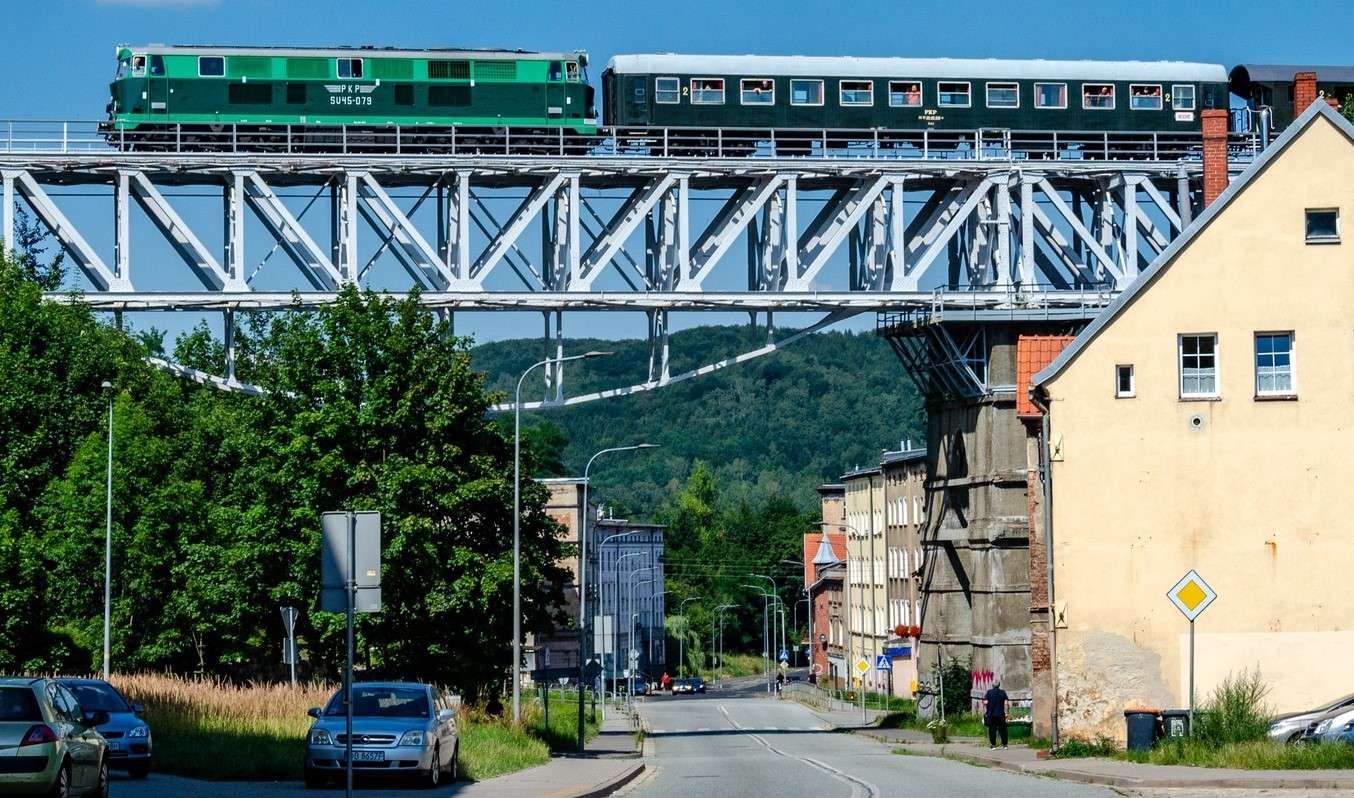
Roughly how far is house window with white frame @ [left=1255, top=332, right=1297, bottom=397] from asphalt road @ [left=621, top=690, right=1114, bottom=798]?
990cm

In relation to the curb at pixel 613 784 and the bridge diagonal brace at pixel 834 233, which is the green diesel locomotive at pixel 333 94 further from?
the curb at pixel 613 784

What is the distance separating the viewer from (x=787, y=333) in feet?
187

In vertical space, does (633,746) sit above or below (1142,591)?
below

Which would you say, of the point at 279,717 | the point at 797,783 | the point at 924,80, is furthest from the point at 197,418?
the point at 797,783

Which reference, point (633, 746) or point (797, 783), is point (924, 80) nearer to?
point (633, 746)

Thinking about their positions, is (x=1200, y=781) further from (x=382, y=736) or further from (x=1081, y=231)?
(x=1081, y=231)

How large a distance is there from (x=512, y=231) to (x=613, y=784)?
23.7m

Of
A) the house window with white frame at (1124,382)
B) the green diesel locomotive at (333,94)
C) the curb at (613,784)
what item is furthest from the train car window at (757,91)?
the curb at (613,784)

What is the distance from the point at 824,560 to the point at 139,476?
7938cm

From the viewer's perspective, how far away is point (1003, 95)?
184 ft

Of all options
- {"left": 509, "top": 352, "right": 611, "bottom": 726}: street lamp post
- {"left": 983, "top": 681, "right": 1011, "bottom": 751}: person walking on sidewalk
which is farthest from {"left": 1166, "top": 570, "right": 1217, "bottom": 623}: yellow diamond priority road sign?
{"left": 509, "top": 352, "right": 611, "bottom": 726}: street lamp post

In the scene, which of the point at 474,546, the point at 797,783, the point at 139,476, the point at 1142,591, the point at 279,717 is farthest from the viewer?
the point at 139,476

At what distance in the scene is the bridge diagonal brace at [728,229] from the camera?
2103 inches

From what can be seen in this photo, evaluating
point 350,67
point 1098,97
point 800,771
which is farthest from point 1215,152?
point 350,67
